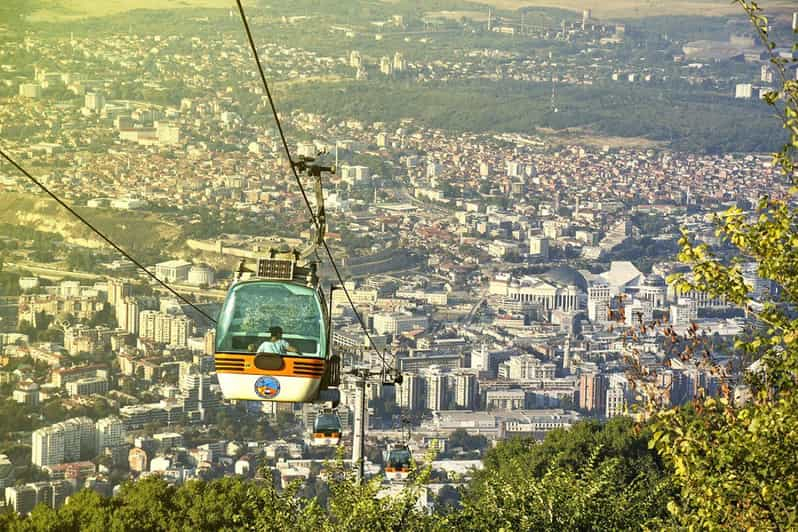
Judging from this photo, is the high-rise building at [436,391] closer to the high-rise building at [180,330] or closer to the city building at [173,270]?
the high-rise building at [180,330]

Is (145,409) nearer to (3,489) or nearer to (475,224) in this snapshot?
(3,489)

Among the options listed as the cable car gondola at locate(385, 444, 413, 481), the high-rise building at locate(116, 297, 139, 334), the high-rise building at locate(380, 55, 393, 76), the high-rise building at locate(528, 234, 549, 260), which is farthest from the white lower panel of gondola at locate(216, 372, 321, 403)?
the high-rise building at locate(380, 55, 393, 76)

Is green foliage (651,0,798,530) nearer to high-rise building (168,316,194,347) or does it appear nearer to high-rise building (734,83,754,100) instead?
high-rise building (168,316,194,347)

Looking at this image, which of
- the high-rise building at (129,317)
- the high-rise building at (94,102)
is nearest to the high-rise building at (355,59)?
the high-rise building at (94,102)

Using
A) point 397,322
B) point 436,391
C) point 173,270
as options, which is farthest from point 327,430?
point 173,270

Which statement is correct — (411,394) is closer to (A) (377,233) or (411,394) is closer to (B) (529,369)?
(B) (529,369)
